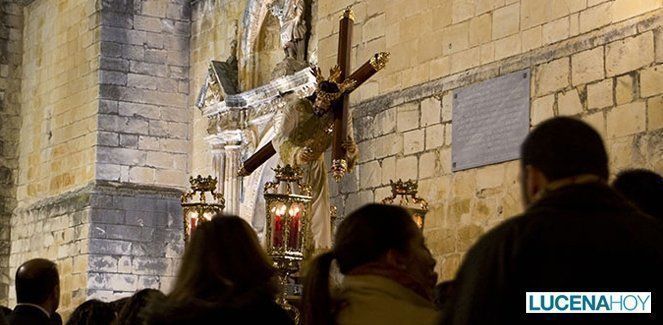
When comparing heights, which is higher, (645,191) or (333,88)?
(333,88)

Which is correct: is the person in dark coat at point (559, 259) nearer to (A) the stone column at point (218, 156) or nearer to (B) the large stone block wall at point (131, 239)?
(A) the stone column at point (218, 156)

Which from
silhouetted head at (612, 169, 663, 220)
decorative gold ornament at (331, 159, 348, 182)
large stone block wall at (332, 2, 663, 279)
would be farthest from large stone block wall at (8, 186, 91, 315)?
silhouetted head at (612, 169, 663, 220)

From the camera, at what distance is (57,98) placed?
1584 cm

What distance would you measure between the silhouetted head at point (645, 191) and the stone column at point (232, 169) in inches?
362

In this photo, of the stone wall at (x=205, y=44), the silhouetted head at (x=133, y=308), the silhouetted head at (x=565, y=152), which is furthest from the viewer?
the stone wall at (x=205, y=44)

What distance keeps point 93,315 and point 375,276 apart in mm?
1917

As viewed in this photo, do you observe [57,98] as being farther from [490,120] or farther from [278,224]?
[278,224]

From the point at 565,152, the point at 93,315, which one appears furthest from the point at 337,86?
the point at 565,152

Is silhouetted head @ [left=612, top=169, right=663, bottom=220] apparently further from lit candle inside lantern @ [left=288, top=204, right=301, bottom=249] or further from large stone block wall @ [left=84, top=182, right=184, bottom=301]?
large stone block wall @ [left=84, top=182, right=184, bottom=301]

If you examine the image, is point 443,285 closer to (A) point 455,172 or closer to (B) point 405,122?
(A) point 455,172

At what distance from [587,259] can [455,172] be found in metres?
6.71

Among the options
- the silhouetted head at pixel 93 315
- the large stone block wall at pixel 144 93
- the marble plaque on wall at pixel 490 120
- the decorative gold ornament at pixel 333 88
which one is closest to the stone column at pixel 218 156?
the large stone block wall at pixel 144 93

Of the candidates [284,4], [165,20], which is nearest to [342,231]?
[284,4]

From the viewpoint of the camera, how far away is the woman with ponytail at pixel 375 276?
332 cm
